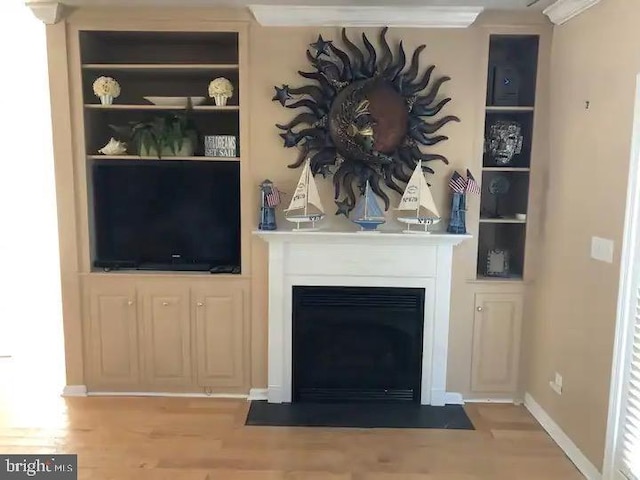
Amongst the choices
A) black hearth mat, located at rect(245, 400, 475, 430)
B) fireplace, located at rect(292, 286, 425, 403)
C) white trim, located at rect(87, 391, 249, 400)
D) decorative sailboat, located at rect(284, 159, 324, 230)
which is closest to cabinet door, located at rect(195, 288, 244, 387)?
white trim, located at rect(87, 391, 249, 400)

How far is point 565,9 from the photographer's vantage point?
3.17 metres

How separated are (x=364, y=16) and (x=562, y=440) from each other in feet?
9.52

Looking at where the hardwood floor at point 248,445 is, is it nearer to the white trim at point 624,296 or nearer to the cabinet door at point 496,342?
the cabinet door at point 496,342

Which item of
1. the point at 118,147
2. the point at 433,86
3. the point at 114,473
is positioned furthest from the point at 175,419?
the point at 433,86

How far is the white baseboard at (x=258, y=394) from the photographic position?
12.2 ft

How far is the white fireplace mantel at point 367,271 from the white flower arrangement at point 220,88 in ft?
3.18

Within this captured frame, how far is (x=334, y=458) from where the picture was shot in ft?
9.84

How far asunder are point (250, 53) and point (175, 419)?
2.46 m

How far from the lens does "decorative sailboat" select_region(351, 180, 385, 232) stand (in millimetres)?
3494

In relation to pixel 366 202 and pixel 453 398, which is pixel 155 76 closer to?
pixel 366 202

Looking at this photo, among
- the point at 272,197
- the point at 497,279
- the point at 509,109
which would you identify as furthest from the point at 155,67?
the point at 497,279

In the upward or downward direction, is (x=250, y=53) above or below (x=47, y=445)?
above

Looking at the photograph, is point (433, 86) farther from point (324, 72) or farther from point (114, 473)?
point (114, 473)

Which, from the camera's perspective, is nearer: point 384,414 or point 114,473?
point 114,473
